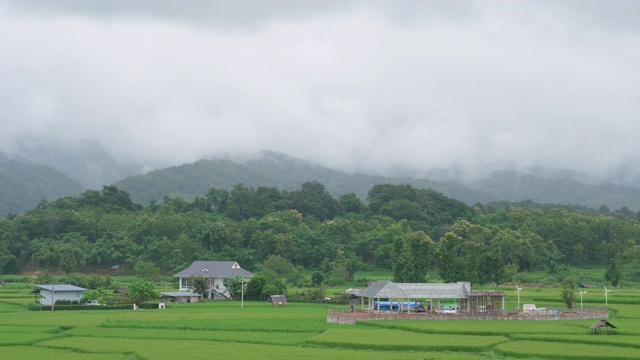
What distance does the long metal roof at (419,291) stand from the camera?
5781 centimetres

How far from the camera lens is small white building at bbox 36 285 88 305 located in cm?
6650

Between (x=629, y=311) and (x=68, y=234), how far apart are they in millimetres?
74196

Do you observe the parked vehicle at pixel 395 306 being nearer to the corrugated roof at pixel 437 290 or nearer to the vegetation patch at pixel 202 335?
the corrugated roof at pixel 437 290

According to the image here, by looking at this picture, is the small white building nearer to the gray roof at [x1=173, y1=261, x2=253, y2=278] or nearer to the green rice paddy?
the green rice paddy

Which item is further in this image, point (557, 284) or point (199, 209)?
point (199, 209)

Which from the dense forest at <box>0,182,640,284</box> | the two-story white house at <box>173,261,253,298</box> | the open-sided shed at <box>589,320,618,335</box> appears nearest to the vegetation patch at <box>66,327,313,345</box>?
the open-sided shed at <box>589,320,618,335</box>

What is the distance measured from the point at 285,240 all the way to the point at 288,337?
188 ft

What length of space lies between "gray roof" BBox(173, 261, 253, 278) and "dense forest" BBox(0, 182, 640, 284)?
24.9ft

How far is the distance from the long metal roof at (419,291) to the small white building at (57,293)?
26407 mm

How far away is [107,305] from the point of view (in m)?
66.8

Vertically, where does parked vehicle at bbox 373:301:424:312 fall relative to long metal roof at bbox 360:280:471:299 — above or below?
below

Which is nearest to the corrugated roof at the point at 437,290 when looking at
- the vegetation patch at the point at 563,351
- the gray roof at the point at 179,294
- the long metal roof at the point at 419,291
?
the long metal roof at the point at 419,291

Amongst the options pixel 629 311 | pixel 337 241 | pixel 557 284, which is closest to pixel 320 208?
pixel 337 241

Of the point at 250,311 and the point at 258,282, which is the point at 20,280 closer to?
the point at 258,282
